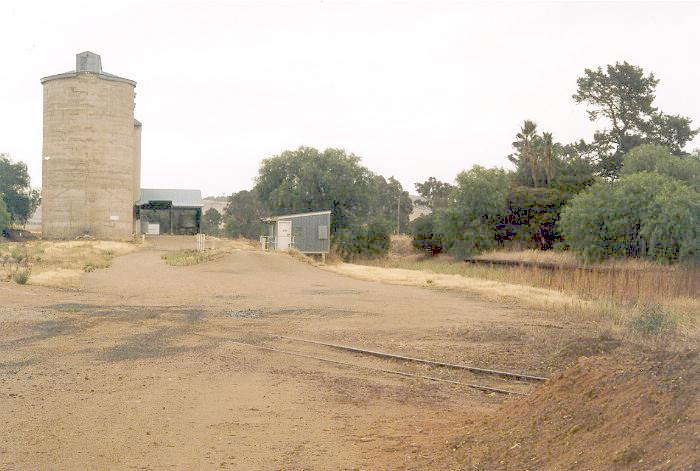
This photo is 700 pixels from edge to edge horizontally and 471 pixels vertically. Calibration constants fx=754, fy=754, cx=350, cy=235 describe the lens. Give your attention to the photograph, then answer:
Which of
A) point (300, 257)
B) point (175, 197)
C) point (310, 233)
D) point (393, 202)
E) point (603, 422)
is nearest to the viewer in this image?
point (603, 422)

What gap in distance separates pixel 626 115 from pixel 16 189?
239ft

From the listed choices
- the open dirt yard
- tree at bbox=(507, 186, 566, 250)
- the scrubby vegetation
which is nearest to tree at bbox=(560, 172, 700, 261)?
the scrubby vegetation

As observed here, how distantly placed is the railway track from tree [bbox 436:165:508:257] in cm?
4442

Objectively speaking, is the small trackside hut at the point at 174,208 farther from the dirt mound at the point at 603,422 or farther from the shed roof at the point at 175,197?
the dirt mound at the point at 603,422

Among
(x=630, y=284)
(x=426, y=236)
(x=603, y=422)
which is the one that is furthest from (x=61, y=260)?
(x=603, y=422)

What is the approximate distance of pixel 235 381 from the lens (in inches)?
440

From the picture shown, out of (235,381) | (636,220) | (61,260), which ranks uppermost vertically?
(636,220)

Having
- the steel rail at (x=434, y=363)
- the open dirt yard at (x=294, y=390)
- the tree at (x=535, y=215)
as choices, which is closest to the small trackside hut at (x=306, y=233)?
the tree at (x=535, y=215)

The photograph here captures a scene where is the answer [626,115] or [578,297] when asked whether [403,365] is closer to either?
[578,297]

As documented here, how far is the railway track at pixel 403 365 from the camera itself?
10897 mm

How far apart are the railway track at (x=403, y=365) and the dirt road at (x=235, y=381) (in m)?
0.18

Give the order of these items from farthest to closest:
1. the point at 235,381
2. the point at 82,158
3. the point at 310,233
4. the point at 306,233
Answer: the point at 82,158, the point at 306,233, the point at 310,233, the point at 235,381

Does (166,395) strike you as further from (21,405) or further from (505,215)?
(505,215)

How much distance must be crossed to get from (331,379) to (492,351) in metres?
3.67
